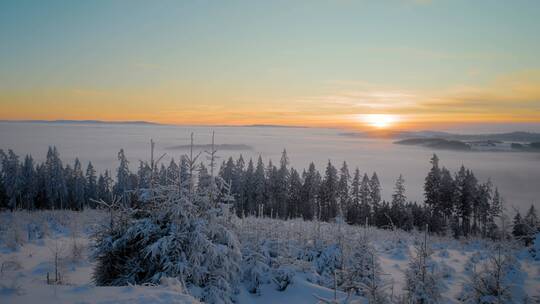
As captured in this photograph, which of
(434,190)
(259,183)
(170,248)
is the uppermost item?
(170,248)

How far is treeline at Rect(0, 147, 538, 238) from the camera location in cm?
4856

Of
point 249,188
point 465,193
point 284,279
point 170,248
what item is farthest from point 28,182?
point 465,193

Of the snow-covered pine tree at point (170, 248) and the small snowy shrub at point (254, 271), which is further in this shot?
the small snowy shrub at point (254, 271)

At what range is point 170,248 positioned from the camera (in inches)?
341

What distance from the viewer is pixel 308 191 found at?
57062 mm

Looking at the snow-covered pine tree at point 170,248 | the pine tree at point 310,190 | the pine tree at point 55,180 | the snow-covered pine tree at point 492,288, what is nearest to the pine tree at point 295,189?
the pine tree at point 310,190

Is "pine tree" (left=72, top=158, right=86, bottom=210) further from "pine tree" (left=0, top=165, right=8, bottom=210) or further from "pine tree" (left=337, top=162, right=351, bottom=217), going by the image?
"pine tree" (left=337, top=162, right=351, bottom=217)

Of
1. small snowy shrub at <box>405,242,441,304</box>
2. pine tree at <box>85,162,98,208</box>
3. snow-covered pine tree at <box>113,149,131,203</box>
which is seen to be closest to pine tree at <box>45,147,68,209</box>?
pine tree at <box>85,162,98,208</box>

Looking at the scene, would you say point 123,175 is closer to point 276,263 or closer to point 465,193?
point 276,263

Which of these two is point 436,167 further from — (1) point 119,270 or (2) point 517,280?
(1) point 119,270

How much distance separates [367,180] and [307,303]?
161 feet

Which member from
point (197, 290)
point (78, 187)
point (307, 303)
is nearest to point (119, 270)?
point (197, 290)

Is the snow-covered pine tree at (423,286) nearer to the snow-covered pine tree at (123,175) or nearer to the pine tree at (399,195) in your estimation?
the pine tree at (399,195)

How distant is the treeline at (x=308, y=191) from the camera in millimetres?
48562
